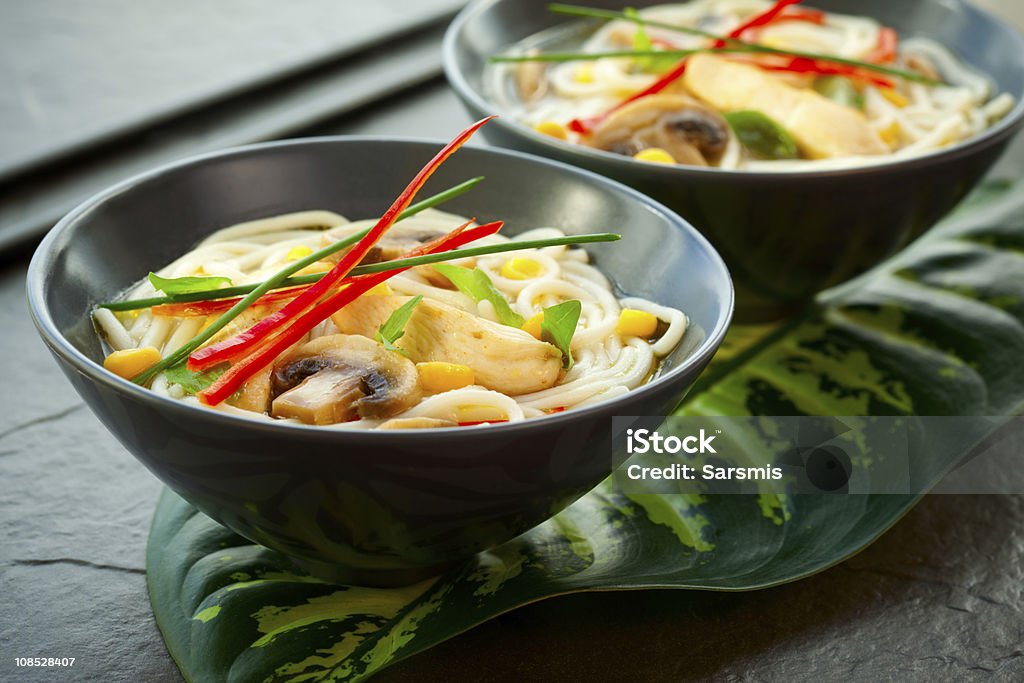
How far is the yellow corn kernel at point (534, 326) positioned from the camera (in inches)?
78.8

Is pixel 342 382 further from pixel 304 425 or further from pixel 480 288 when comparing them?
pixel 480 288

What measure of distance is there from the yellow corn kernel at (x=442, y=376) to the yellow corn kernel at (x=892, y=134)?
59.2 inches

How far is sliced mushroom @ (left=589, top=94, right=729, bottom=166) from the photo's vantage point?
266 centimetres

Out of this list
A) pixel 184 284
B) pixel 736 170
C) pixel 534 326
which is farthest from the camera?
pixel 736 170

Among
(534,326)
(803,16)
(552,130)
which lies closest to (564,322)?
(534,326)

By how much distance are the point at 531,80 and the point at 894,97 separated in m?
0.93

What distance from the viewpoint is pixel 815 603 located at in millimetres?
2039

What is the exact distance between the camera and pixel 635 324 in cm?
207

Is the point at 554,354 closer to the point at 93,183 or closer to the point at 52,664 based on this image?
the point at 52,664

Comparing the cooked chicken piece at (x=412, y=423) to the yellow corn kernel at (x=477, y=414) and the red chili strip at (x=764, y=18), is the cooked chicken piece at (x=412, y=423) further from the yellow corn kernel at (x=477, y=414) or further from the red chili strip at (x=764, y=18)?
the red chili strip at (x=764, y=18)

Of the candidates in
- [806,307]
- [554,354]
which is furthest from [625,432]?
[806,307]

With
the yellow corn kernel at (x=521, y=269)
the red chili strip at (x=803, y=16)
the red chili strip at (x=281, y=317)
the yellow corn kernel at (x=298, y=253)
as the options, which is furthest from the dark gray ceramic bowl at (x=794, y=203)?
the red chili strip at (x=803, y=16)

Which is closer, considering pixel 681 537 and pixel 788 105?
pixel 681 537

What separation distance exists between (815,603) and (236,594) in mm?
962
